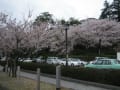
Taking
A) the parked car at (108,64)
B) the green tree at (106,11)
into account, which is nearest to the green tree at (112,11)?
the green tree at (106,11)

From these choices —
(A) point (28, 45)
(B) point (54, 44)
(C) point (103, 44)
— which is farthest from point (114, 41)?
(A) point (28, 45)

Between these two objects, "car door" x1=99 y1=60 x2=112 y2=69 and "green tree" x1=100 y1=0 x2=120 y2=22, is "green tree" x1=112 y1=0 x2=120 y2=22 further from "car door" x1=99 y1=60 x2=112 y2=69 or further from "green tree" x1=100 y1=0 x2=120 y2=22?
"car door" x1=99 y1=60 x2=112 y2=69

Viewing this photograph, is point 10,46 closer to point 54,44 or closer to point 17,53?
point 17,53

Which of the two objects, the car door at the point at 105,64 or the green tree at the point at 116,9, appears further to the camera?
the green tree at the point at 116,9

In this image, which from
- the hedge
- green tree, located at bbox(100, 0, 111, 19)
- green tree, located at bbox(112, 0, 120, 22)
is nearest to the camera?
the hedge

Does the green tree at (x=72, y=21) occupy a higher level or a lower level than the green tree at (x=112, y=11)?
lower

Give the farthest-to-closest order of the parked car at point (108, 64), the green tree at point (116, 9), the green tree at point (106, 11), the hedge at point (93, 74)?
the green tree at point (106, 11), the green tree at point (116, 9), the parked car at point (108, 64), the hedge at point (93, 74)

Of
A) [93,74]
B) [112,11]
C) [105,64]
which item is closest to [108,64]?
[105,64]

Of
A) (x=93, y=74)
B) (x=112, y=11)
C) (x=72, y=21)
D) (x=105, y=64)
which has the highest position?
(x=112, y=11)

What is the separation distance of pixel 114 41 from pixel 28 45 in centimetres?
4810

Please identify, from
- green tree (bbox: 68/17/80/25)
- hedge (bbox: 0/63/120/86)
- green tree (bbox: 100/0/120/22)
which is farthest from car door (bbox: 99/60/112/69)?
green tree (bbox: 68/17/80/25)

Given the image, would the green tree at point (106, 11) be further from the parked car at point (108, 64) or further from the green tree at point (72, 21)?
the parked car at point (108, 64)

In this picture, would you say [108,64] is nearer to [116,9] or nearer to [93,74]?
[93,74]

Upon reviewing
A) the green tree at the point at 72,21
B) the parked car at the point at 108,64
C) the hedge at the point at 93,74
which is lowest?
the hedge at the point at 93,74
